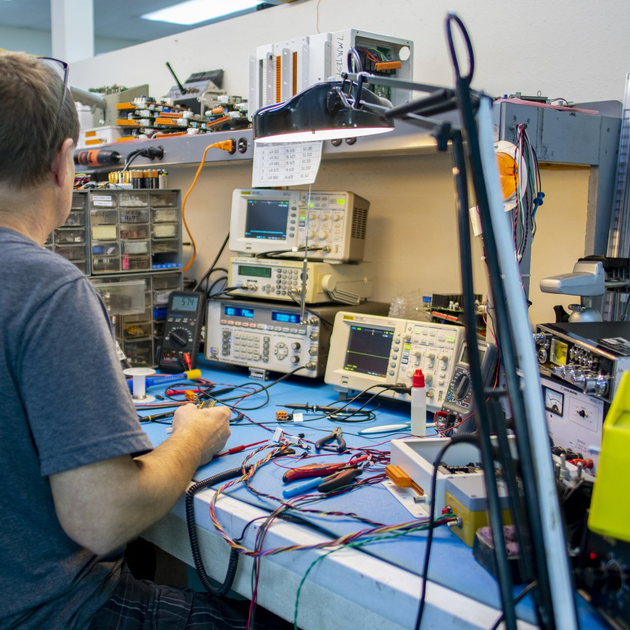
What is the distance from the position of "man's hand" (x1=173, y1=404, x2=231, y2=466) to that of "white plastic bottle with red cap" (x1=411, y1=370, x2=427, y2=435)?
0.42 m

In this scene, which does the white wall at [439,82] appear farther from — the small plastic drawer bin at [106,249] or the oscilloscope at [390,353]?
the small plastic drawer bin at [106,249]

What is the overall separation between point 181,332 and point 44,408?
4.28 feet

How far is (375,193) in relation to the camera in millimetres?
2260

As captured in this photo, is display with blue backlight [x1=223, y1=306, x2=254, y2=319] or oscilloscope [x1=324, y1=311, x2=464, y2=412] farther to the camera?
display with blue backlight [x1=223, y1=306, x2=254, y2=319]

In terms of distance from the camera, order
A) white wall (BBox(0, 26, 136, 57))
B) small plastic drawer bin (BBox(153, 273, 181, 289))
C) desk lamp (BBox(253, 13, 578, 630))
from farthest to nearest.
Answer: white wall (BBox(0, 26, 136, 57))
small plastic drawer bin (BBox(153, 273, 181, 289))
desk lamp (BBox(253, 13, 578, 630))

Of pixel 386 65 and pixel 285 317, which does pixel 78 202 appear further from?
pixel 386 65

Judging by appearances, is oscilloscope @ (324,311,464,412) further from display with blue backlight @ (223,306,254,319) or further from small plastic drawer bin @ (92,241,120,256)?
small plastic drawer bin @ (92,241,120,256)

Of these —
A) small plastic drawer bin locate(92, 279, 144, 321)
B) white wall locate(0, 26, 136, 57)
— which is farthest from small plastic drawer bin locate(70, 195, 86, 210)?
white wall locate(0, 26, 136, 57)

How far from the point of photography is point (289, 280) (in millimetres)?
1982

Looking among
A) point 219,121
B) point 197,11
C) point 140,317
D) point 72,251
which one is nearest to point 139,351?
point 140,317

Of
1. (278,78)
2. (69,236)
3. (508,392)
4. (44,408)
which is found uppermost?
(278,78)

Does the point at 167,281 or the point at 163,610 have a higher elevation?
the point at 167,281

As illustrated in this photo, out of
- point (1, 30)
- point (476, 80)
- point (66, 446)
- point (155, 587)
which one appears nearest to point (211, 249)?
point (476, 80)

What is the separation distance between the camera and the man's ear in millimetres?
1018
